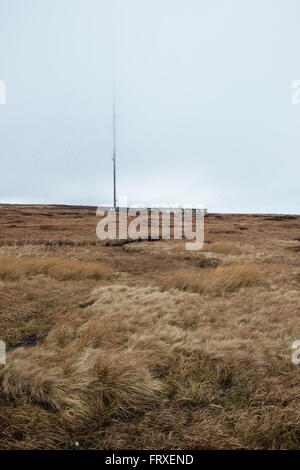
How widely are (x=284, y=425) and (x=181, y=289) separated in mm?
6356

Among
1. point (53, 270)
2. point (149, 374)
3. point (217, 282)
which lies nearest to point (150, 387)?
point (149, 374)

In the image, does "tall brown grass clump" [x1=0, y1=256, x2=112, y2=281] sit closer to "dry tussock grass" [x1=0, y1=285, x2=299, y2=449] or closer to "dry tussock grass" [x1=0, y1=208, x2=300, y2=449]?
"dry tussock grass" [x1=0, y1=208, x2=300, y2=449]

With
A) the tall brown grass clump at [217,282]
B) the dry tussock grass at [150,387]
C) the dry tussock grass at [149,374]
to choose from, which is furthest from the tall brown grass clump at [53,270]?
the dry tussock grass at [150,387]

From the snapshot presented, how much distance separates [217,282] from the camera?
32.1 ft

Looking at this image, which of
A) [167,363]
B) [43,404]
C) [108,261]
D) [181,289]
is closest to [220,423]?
[167,363]

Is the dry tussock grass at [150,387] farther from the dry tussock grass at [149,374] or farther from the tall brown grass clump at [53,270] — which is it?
the tall brown grass clump at [53,270]

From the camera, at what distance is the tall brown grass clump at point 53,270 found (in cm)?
1089

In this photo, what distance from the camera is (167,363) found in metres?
4.47

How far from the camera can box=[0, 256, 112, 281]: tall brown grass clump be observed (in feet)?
35.7

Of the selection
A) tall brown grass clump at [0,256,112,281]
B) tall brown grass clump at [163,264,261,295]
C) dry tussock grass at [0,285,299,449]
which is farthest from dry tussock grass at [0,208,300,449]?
tall brown grass clump at [0,256,112,281]

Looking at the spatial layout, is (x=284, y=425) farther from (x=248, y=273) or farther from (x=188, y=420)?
(x=248, y=273)

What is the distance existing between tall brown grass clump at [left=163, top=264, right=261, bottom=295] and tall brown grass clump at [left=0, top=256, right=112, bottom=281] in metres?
3.63

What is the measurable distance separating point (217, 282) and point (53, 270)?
7.24 metres

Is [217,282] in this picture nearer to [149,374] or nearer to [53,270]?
[149,374]
